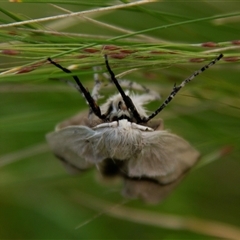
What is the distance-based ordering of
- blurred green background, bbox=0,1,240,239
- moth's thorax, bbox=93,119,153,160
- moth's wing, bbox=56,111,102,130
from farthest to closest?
moth's wing, bbox=56,111,102,130
moth's thorax, bbox=93,119,153,160
blurred green background, bbox=0,1,240,239

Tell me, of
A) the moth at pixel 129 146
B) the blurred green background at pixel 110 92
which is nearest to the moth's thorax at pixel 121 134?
the moth at pixel 129 146

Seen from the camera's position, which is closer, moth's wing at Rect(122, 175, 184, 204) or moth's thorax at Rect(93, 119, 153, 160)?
moth's thorax at Rect(93, 119, 153, 160)

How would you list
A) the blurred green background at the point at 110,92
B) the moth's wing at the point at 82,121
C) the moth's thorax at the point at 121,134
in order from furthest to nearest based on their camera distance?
the moth's wing at the point at 82,121 → the moth's thorax at the point at 121,134 → the blurred green background at the point at 110,92

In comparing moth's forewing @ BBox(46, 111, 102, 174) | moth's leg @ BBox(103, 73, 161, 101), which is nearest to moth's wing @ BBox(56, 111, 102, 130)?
moth's forewing @ BBox(46, 111, 102, 174)

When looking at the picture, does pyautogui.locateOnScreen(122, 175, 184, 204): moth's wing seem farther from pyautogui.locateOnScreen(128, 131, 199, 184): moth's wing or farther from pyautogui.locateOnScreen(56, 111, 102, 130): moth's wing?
pyautogui.locateOnScreen(56, 111, 102, 130): moth's wing

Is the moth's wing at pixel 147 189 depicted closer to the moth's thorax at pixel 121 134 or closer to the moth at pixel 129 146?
the moth at pixel 129 146

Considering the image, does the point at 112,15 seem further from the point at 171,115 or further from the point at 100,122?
the point at 100,122

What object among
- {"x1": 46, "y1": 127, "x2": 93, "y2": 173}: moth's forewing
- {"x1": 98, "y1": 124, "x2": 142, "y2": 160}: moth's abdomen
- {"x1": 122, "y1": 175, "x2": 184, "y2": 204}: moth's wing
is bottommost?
{"x1": 122, "y1": 175, "x2": 184, "y2": 204}: moth's wing
